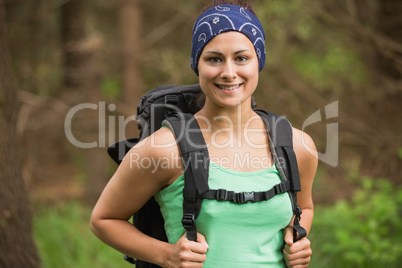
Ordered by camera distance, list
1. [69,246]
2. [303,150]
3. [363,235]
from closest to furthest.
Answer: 1. [303,150]
2. [363,235]
3. [69,246]

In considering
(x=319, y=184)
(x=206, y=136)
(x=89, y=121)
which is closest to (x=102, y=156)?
(x=89, y=121)

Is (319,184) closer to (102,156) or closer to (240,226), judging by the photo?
(102,156)

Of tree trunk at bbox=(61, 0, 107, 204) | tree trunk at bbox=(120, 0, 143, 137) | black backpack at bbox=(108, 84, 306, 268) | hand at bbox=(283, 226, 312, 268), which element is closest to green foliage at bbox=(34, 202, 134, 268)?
tree trunk at bbox=(61, 0, 107, 204)

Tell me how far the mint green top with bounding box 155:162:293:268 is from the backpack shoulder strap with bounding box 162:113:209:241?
40mm

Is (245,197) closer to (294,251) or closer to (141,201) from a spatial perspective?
(294,251)

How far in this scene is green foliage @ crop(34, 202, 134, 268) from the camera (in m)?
4.81

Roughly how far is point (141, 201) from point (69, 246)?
3270 mm

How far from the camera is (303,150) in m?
2.24

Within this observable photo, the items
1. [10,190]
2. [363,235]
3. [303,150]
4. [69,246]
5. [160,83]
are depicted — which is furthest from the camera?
[160,83]

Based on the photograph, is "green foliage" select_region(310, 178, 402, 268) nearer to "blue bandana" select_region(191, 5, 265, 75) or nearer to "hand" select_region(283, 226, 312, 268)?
"hand" select_region(283, 226, 312, 268)

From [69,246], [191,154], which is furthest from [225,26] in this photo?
[69,246]

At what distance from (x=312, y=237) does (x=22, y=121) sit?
3690 millimetres

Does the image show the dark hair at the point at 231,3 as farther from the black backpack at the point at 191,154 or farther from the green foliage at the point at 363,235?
the green foliage at the point at 363,235

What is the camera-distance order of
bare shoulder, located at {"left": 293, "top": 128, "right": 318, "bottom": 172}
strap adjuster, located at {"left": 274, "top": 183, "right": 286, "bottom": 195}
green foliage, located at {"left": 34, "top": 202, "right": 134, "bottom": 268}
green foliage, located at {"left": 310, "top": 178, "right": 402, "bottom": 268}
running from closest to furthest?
strap adjuster, located at {"left": 274, "top": 183, "right": 286, "bottom": 195} → bare shoulder, located at {"left": 293, "top": 128, "right": 318, "bottom": 172} → green foliage, located at {"left": 310, "top": 178, "right": 402, "bottom": 268} → green foliage, located at {"left": 34, "top": 202, "right": 134, "bottom": 268}
